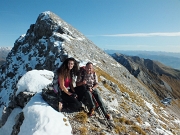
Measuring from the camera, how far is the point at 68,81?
37.8 ft

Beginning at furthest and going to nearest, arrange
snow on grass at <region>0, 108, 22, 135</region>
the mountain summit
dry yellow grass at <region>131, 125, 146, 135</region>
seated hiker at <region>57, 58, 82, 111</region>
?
snow on grass at <region>0, 108, 22, 135</region> < dry yellow grass at <region>131, 125, 146, 135</region> < the mountain summit < seated hiker at <region>57, 58, 82, 111</region>

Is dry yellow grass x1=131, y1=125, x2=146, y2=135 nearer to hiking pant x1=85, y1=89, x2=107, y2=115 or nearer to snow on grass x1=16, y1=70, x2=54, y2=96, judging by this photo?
hiking pant x1=85, y1=89, x2=107, y2=115

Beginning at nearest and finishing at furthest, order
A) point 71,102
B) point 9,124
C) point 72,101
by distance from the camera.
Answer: point 72,101 → point 71,102 → point 9,124

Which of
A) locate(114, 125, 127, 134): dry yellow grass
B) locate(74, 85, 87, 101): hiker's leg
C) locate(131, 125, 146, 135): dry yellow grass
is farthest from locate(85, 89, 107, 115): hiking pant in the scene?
locate(131, 125, 146, 135): dry yellow grass

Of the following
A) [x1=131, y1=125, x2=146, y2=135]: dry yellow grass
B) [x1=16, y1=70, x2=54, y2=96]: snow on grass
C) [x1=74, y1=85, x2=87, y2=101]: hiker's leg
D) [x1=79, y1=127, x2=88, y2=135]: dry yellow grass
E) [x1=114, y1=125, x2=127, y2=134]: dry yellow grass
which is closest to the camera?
[x1=79, y1=127, x2=88, y2=135]: dry yellow grass

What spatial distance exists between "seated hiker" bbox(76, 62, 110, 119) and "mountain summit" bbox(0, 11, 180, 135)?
1027 mm

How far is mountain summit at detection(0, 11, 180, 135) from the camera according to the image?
11.6 metres

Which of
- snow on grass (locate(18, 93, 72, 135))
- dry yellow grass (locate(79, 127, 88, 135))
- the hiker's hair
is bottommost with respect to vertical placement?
dry yellow grass (locate(79, 127, 88, 135))

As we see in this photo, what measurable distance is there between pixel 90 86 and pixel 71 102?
186 cm

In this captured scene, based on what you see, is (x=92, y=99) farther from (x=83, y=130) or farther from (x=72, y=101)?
(x=83, y=130)

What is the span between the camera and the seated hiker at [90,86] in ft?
37.3

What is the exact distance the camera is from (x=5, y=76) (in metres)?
53.8

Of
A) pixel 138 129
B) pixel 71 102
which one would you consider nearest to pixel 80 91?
pixel 71 102

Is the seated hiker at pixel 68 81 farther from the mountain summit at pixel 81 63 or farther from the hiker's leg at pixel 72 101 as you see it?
the mountain summit at pixel 81 63
